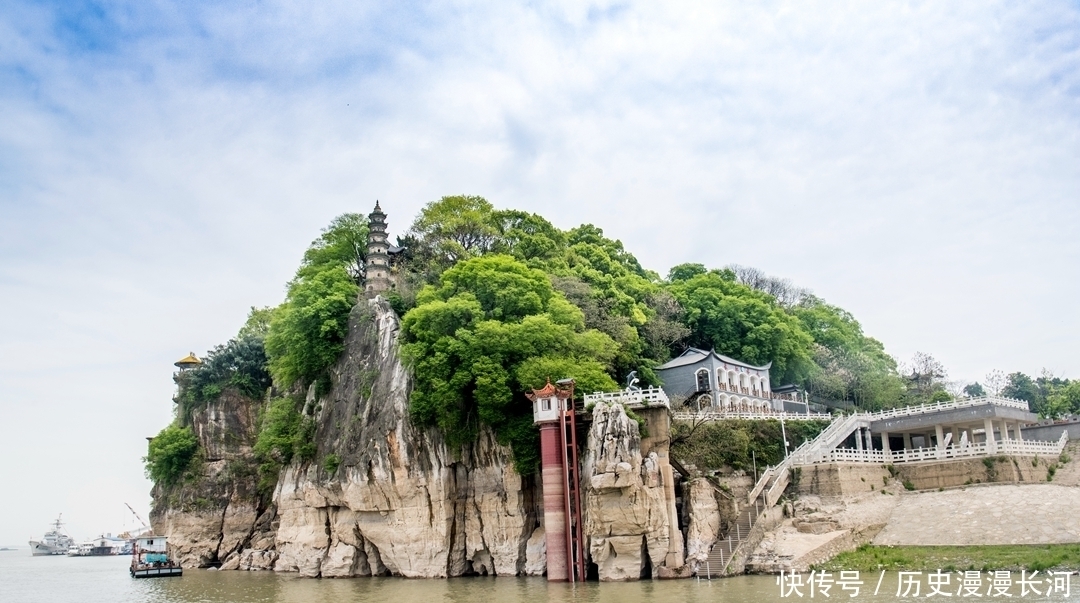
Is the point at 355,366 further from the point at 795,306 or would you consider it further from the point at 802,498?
the point at 795,306

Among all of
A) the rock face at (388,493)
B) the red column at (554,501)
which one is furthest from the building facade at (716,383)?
the rock face at (388,493)

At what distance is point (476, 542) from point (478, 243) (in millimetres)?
23629

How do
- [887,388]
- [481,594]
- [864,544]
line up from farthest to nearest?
[887,388] → [864,544] → [481,594]

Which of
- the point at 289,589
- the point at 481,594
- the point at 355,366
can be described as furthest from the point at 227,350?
the point at 481,594

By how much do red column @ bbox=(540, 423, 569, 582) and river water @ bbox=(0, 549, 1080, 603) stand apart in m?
1.25

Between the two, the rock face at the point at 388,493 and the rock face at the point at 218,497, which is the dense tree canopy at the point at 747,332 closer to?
the rock face at the point at 388,493

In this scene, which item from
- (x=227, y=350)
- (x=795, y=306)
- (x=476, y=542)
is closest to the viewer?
(x=476, y=542)

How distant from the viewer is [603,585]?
120ft

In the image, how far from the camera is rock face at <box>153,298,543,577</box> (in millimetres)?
43906

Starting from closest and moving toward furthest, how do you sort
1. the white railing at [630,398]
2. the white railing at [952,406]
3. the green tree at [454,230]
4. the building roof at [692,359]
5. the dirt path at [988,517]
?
1. the dirt path at [988,517]
2. the white railing at [630,398]
3. the white railing at [952,406]
4. the building roof at [692,359]
5. the green tree at [454,230]

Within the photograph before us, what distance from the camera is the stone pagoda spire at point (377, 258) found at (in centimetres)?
5928

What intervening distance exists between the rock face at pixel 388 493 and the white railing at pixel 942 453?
15.6 meters

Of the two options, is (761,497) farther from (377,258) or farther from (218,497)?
(218,497)

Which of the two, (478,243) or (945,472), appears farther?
(478,243)
